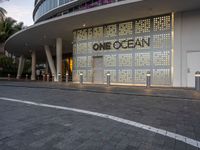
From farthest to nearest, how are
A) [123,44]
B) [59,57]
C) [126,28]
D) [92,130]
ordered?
[59,57], [123,44], [126,28], [92,130]

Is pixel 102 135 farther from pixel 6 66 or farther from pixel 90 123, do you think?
pixel 6 66

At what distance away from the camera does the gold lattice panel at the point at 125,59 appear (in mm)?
16078

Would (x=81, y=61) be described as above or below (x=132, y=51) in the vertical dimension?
below

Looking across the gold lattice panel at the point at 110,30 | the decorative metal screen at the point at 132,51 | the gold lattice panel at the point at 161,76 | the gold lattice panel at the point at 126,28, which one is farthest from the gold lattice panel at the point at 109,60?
the gold lattice panel at the point at 161,76

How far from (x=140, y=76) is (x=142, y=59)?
1409 millimetres

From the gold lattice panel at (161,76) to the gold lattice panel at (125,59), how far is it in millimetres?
2314

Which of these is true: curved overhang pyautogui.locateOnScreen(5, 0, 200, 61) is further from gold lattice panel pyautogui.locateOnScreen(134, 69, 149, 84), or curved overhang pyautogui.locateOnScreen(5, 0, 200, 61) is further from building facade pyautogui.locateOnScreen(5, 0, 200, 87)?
gold lattice panel pyautogui.locateOnScreen(134, 69, 149, 84)

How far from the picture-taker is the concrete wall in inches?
531

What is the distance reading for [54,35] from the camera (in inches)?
832

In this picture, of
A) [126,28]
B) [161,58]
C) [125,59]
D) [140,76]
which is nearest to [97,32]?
[126,28]

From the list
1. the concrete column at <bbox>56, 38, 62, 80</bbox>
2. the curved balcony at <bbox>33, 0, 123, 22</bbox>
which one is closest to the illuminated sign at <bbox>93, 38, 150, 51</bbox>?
the curved balcony at <bbox>33, 0, 123, 22</bbox>

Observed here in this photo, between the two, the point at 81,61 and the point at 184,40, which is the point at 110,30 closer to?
the point at 81,61

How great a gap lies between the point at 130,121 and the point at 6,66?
1686 inches

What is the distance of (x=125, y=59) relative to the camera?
641 inches
